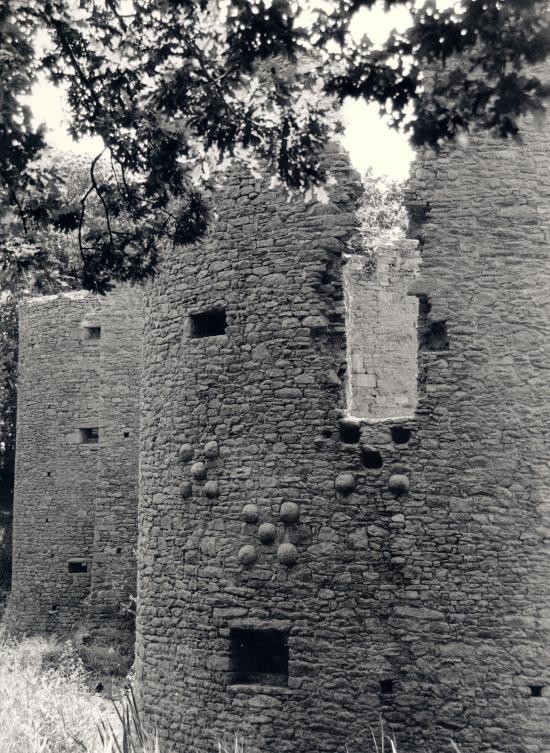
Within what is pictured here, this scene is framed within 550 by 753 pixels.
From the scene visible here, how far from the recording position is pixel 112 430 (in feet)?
57.0

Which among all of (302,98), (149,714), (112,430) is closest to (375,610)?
(149,714)

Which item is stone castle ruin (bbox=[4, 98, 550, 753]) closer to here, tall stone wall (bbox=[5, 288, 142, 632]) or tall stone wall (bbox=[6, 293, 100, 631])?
tall stone wall (bbox=[5, 288, 142, 632])

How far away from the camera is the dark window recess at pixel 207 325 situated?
29.6ft

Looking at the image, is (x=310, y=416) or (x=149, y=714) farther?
(x=149, y=714)

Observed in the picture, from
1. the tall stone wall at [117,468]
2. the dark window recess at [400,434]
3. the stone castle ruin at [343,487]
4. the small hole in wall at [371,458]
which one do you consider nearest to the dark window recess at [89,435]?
the tall stone wall at [117,468]

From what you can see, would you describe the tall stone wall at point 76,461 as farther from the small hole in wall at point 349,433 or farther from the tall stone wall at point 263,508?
the small hole in wall at point 349,433

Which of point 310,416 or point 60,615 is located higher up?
point 310,416

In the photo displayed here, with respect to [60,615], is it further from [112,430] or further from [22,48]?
[22,48]

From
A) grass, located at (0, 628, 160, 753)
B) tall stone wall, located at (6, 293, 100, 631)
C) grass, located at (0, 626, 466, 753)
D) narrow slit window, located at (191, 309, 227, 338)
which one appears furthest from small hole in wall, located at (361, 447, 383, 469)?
tall stone wall, located at (6, 293, 100, 631)

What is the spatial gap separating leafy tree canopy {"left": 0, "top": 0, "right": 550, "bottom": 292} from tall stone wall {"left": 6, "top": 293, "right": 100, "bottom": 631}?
11012mm

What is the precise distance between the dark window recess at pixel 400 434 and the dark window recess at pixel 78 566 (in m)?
11.2

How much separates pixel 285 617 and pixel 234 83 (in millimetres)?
4499

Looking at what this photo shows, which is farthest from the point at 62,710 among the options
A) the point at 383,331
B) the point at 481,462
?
the point at 383,331

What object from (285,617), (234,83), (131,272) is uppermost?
(234,83)
